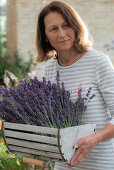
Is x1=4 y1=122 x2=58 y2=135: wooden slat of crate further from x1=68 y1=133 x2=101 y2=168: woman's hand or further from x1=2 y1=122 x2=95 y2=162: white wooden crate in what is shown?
x1=68 y1=133 x2=101 y2=168: woman's hand

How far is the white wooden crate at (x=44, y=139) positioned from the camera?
1.28m

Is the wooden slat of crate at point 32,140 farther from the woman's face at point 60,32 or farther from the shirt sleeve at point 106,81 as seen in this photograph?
the woman's face at point 60,32

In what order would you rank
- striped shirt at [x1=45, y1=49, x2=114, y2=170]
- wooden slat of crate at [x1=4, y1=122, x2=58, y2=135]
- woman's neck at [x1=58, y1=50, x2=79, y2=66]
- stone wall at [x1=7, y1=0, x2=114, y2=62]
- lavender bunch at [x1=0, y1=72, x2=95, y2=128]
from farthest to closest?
stone wall at [x1=7, y1=0, x2=114, y2=62] < woman's neck at [x1=58, y1=50, x2=79, y2=66] < striped shirt at [x1=45, y1=49, x2=114, y2=170] < lavender bunch at [x1=0, y1=72, x2=95, y2=128] < wooden slat of crate at [x1=4, y1=122, x2=58, y2=135]

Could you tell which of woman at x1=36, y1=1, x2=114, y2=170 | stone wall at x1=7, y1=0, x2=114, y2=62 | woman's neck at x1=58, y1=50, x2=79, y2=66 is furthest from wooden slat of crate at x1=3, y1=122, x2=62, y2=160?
stone wall at x1=7, y1=0, x2=114, y2=62

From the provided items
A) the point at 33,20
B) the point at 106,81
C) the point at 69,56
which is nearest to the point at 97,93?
the point at 106,81

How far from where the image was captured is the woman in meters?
1.55

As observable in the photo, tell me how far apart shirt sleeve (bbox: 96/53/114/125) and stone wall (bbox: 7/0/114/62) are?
7.75 meters

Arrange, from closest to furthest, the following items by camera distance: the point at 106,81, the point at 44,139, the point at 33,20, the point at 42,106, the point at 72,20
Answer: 1. the point at 44,139
2. the point at 42,106
3. the point at 106,81
4. the point at 72,20
5. the point at 33,20

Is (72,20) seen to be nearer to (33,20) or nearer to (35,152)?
(35,152)

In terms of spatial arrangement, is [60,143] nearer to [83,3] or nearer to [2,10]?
[83,3]

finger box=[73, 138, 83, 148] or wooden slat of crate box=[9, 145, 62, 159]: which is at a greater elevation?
finger box=[73, 138, 83, 148]

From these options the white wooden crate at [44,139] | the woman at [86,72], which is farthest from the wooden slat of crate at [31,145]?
the woman at [86,72]

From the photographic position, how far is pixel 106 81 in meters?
1.54

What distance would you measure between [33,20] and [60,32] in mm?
8205
